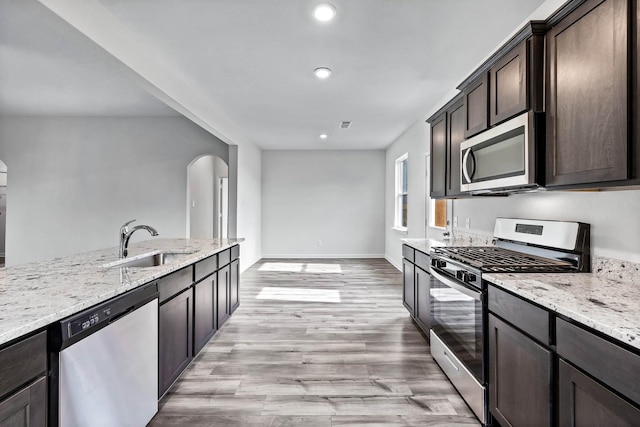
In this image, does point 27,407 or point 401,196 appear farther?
point 401,196

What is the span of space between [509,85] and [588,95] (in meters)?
0.57

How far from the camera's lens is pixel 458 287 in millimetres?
1946

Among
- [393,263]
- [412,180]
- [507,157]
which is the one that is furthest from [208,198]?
[507,157]

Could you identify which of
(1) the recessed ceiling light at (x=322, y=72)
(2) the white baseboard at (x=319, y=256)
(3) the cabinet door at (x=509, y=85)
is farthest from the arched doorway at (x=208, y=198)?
(3) the cabinet door at (x=509, y=85)

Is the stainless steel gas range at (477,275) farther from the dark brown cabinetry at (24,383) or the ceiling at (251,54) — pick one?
the dark brown cabinetry at (24,383)

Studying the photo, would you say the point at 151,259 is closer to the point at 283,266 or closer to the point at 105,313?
the point at 105,313

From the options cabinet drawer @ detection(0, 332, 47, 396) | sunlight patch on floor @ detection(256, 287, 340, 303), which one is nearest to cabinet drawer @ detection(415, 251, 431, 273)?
sunlight patch on floor @ detection(256, 287, 340, 303)

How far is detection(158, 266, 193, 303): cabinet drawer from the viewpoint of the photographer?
1.88 m

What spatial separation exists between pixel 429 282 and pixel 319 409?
1304mm

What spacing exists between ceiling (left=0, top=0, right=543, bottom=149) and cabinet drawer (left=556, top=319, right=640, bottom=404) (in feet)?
6.69

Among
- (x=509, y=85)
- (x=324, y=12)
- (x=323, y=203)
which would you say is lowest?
(x=323, y=203)

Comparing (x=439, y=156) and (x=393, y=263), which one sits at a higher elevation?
(x=439, y=156)

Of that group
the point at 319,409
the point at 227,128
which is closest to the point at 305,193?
the point at 227,128

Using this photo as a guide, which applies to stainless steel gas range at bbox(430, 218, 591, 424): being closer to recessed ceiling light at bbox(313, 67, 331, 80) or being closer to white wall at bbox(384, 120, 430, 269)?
recessed ceiling light at bbox(313, 67, 331, 80)
